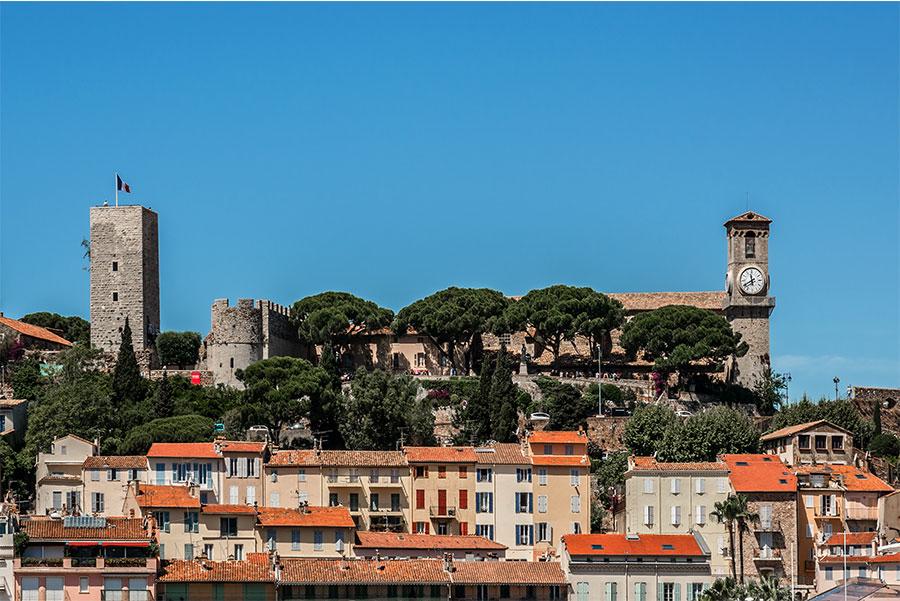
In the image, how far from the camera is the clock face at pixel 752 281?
127m

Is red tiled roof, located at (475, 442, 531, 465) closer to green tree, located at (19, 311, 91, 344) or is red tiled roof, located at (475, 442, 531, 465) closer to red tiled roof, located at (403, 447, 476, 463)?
red tiled roof, located at (403, 447, 476, 463)

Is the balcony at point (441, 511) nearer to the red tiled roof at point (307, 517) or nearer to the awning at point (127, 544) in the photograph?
the red tiled roof at point (307, 517)

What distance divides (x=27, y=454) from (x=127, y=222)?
26.6 meters

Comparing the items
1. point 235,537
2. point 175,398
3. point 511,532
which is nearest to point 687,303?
point 175,398

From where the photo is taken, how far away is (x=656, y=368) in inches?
4783

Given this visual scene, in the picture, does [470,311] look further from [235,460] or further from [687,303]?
[235,460]

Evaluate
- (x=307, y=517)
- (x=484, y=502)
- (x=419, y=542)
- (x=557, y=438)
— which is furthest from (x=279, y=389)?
(x=419, y=542)

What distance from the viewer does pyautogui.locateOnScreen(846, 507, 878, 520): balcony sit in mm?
86312

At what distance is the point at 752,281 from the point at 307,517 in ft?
169

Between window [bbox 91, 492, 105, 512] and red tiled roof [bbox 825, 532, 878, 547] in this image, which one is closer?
red tiled roof [bbox 825, 532, 878, 547]

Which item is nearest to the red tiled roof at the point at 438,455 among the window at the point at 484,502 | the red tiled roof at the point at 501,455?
the red tiled roof at the point at 501,455

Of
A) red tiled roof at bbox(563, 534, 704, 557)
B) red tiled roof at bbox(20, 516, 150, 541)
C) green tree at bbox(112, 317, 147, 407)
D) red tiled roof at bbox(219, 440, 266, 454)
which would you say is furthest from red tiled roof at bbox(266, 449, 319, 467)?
green tree at bbox(112, 317, 147, 407)

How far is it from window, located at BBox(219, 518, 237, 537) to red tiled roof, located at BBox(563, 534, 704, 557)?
12.3 metres

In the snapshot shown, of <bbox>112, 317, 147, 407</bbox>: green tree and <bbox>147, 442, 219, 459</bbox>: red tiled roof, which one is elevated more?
<bbox>112, 317, 147, 407</bbox>: green tree
